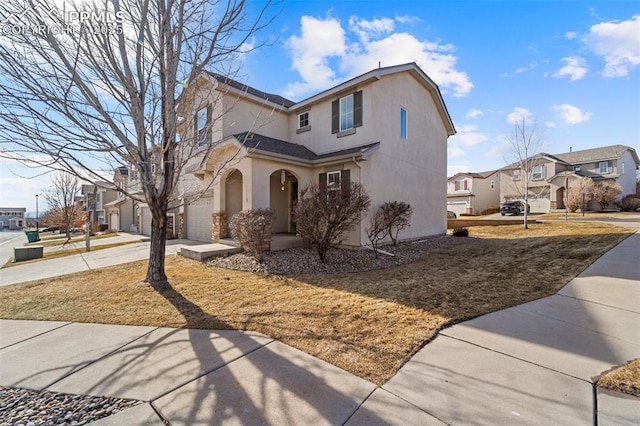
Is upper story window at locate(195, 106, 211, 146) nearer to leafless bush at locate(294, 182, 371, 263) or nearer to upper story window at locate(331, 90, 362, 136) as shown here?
leafless bush at locate(294, 182, 371, 263)

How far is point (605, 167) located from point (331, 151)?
38.5 metres

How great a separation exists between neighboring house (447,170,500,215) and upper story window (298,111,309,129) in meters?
30.4

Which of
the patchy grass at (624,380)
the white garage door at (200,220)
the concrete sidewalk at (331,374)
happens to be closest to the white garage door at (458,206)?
the white garage door at (200,220)

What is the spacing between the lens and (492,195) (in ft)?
126

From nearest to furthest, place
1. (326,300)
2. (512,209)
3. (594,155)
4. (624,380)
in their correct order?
(624,380)
(326,300)
(512,209)
(594,155)

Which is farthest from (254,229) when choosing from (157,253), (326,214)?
(157,253)

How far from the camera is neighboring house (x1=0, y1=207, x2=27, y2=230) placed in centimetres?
5431

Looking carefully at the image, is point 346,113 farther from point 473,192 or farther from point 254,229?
point 473,192

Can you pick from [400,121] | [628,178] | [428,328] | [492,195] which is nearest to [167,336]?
[428,328]

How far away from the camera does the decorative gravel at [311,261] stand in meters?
7.95

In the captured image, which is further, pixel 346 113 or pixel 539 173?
pixel 539 173

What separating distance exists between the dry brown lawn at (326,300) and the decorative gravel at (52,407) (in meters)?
1.61

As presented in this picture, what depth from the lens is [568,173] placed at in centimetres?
3012

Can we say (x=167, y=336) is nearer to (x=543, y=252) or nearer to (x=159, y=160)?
(x=159, y=160)
